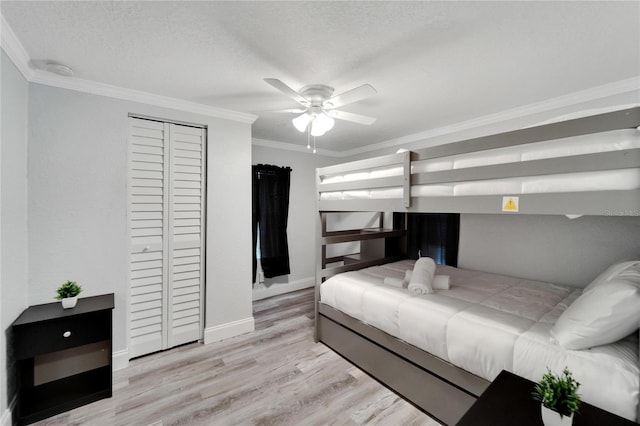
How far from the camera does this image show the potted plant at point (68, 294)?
1.94 meters

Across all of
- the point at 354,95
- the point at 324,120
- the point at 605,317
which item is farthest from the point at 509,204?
the point at 324,120

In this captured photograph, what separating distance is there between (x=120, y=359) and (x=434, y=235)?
365 centimetres

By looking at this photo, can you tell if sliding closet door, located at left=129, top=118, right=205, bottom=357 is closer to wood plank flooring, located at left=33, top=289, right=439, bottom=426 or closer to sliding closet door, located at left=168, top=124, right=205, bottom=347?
sliding closet door, located at left=168, top=124, right=205, bottom=347

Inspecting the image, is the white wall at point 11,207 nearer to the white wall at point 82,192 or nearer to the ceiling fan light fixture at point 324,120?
the white wall at point 82,192

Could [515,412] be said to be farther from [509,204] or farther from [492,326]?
[509,204]

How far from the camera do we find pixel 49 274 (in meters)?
2.04

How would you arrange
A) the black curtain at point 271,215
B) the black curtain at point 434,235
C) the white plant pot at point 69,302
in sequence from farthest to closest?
the black curtain at point 271,215
the black curtain at point 434,235
the white plant pot at point 69,302

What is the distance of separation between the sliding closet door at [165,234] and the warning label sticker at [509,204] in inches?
102

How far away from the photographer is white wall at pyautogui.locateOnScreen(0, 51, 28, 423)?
1.62m

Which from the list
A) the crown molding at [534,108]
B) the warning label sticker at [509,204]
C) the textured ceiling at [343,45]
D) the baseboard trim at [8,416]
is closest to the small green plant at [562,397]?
the warning label sticker at [509,204]

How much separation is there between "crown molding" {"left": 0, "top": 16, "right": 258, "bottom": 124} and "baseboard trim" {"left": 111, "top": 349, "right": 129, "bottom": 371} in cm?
220

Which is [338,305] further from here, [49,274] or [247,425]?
[49,274]

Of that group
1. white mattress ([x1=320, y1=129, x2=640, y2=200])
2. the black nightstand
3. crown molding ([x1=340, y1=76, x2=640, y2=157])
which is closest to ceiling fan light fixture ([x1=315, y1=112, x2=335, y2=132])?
white mattress ([x1=320, y1=129, x2=640, y2=200])

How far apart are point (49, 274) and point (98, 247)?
34 cm
